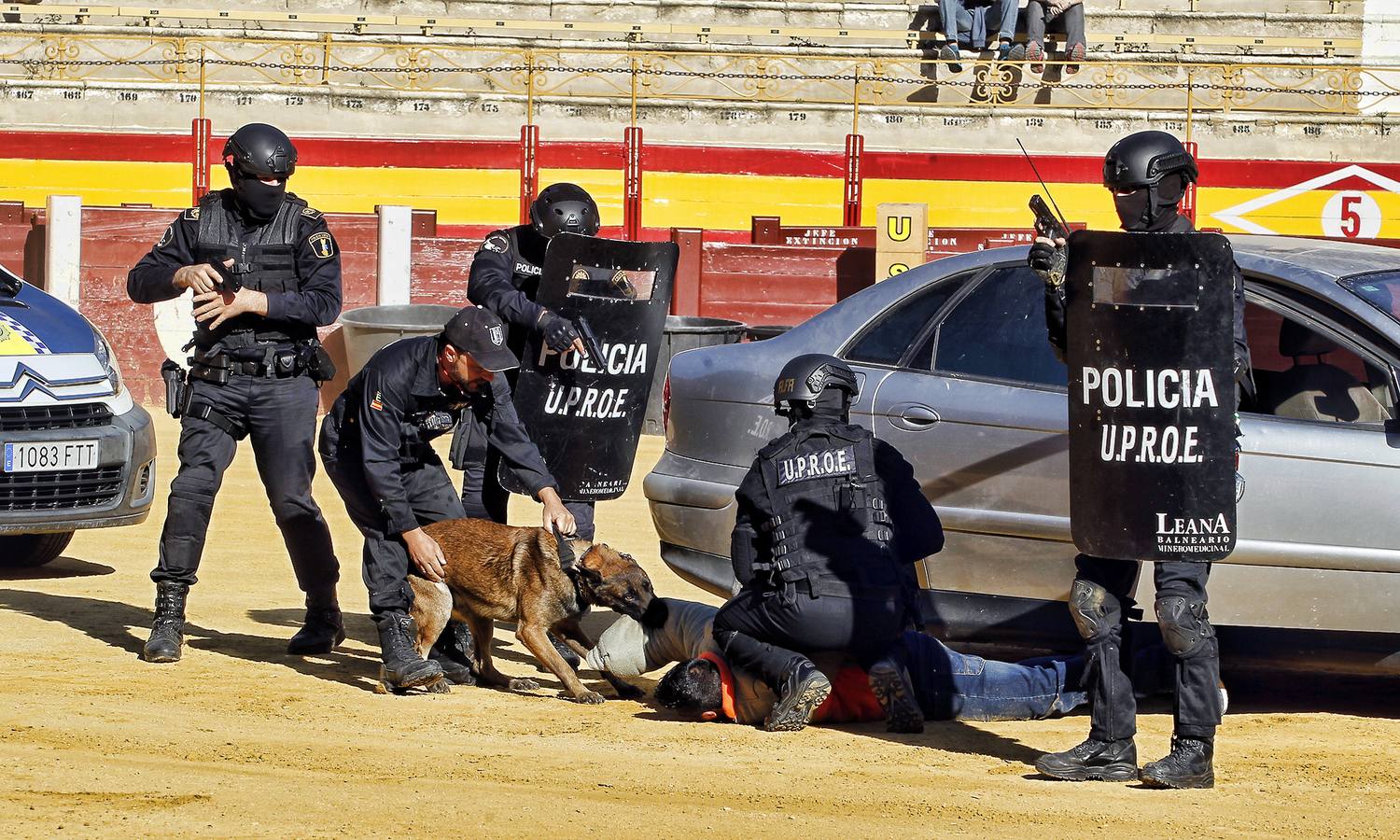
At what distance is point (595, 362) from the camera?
702 cm

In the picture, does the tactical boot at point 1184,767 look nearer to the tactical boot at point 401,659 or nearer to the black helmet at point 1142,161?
the black helmet at point 1142,161

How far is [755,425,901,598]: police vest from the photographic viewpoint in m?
5.68

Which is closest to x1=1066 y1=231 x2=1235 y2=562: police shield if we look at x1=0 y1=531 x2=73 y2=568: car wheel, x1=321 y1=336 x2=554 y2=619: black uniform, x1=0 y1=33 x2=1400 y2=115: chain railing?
x1=321 y1=336 x2=554 y2=619: black uniform

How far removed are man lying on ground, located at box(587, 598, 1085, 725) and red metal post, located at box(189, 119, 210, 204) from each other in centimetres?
1597

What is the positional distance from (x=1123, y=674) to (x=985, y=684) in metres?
0.86

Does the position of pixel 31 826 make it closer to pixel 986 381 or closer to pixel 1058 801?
pixel 1058 801

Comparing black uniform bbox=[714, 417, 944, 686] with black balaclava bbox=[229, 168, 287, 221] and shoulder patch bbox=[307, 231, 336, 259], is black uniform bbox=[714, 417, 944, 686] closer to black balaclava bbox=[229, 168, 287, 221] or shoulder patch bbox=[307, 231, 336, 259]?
shoulder patch bbox=[307, 231, 336, 259]

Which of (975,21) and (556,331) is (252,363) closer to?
(556,331)

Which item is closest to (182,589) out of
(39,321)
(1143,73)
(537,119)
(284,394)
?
(284,394)

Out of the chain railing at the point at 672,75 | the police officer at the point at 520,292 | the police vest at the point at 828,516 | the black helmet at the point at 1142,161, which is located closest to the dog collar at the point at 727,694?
the police vest at the point at 828,516

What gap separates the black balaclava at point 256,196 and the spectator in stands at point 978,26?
1711 cm

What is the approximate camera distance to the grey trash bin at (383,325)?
14.9 m

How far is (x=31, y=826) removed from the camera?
4277 mm

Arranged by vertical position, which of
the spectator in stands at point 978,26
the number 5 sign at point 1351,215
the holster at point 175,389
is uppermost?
the spectator in stands at point 978,26
